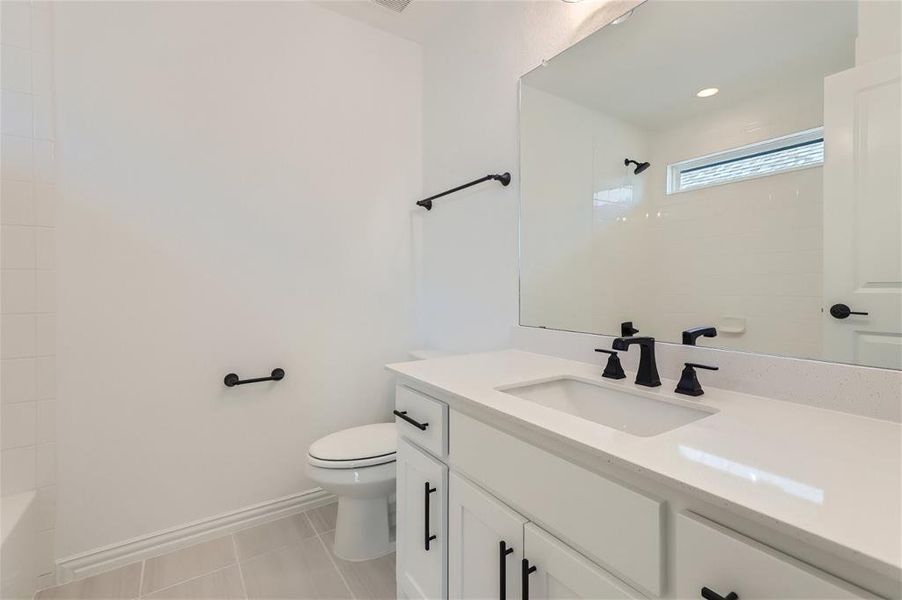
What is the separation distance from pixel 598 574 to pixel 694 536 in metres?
0.20

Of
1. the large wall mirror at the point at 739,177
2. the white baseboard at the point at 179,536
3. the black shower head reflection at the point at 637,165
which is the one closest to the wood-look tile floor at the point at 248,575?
the white baseboard at the point at 179,536

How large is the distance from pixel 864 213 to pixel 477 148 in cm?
137

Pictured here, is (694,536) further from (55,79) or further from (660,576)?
(55,79)

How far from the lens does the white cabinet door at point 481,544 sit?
31.8 inches

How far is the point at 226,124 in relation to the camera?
5.62 feet

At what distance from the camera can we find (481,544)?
0.90 meters

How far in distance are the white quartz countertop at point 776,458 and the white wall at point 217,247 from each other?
1.21 meters

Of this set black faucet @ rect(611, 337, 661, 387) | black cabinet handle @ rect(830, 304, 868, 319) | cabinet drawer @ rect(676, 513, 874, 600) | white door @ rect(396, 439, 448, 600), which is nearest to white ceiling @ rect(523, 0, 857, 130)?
black cabinet handle @ rect(830, 304, 868, 319)

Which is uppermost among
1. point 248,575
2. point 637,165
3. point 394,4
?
point 394,4

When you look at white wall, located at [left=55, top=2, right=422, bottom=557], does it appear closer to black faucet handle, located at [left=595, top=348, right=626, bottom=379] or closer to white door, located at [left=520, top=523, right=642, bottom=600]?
black faucet handle, located at [left=595, top=348, right=626, bottom=379]

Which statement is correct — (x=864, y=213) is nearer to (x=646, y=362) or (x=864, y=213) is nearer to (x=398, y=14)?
(x=646, y=362)

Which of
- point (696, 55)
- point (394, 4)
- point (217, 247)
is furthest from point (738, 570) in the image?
point (394, 4)

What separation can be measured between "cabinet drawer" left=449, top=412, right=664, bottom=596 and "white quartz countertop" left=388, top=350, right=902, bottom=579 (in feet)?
0.17

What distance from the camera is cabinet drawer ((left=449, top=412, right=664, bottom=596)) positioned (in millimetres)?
578
